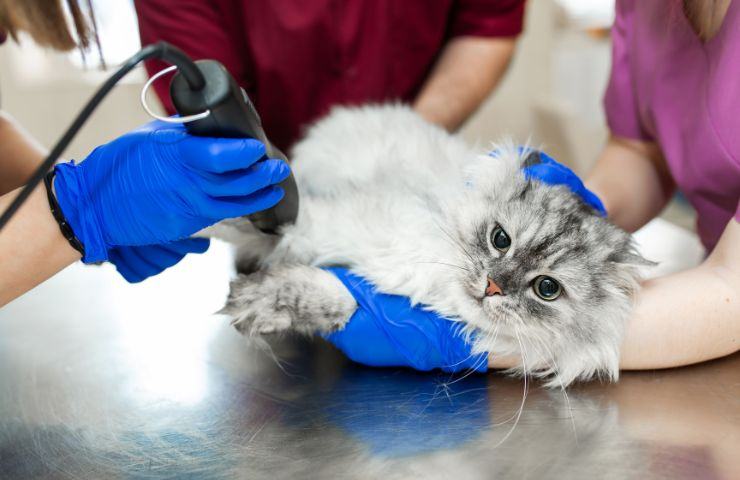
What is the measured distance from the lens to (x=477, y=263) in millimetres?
1108

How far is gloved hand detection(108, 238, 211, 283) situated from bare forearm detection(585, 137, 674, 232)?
0.96 metres

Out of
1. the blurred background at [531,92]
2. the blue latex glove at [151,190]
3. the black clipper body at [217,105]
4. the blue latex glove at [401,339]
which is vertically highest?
the black clipper body at [217,105]

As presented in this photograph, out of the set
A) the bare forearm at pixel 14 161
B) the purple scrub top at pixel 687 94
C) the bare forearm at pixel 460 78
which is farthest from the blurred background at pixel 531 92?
the purple scrub top at pixel 687 94

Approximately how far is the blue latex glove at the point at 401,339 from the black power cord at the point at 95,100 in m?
0.50

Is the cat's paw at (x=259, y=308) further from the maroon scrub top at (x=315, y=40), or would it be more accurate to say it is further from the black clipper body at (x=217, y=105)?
the maroon scrub top at (x=315, y=40)

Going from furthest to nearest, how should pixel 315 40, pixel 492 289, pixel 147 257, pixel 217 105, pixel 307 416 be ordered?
pixel 315 40 < pixel 147 257 < pixel 492 289 < pixel 307 416 < pixel 217 105

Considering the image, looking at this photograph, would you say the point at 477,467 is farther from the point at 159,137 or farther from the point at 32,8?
the point at 32,8

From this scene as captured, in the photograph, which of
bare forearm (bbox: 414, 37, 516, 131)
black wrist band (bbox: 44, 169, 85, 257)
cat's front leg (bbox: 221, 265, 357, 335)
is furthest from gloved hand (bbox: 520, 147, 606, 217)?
black wrist band (bbox: 44, 169, 85, 257)

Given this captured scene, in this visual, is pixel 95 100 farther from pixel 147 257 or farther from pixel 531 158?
pixel 531 158

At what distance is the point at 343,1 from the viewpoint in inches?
68.3

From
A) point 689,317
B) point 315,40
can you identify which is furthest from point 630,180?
point 315,40

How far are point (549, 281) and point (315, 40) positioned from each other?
3.37 feet

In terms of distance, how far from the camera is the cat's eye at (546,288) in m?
1.10

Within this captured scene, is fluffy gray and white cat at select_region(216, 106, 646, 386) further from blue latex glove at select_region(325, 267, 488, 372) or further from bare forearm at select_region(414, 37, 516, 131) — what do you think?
bare forearm at select_region(414, 37, 516, 131)
